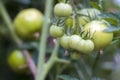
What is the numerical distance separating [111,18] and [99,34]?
4cm

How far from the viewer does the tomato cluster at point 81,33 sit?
0.69 metres

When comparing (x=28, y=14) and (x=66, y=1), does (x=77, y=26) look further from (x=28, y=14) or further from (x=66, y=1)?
Result: (x=28, y=14)

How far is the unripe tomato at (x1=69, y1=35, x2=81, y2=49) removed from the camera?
2.25 ft

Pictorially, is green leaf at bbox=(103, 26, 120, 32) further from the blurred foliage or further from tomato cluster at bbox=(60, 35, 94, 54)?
the blurred foliage

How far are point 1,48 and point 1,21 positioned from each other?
0.11m

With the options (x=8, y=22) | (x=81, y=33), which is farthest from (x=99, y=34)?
(x=8, y=22)

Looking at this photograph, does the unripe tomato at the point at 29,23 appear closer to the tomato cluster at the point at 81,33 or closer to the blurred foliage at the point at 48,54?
the blurred foliage at the point at 48,54

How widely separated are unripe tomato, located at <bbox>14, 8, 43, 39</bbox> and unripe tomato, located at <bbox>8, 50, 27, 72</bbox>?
76 millimetres

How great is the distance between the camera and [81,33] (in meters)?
0.71

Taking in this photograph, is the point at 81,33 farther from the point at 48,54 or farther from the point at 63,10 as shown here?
the point at 48,54

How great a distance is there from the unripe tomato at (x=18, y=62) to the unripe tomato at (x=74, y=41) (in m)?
0.54

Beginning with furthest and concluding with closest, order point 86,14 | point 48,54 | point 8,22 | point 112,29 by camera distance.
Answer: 1. point 8,22
2. point 48,54
3. point 86,14
4. point 112,29

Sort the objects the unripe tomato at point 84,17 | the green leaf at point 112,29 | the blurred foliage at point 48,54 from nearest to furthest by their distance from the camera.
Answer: the green leaf at point 112,29 < the unripe tomato at point 84,17 < the blurred foliage at point 48,54

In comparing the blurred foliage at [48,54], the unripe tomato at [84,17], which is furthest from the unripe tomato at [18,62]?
the unripe tomato at [84,17]
